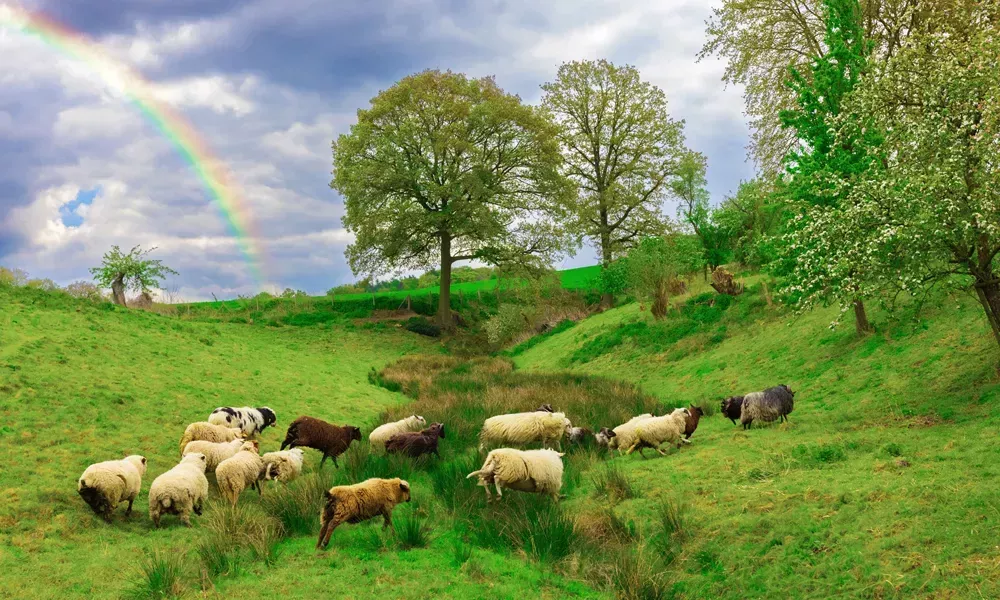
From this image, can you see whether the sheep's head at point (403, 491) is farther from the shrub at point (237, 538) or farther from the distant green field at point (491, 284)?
the distant green field at point (491, 284)

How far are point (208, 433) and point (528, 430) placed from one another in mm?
7054

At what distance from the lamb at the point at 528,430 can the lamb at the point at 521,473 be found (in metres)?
2.81

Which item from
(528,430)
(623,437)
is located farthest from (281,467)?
(623,437)

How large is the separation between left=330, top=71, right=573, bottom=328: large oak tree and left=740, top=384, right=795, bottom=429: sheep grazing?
27.7 metres

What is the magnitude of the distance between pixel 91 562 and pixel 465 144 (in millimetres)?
35600

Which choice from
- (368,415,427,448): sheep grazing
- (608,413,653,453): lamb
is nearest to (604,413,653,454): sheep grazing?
(608,413,653,453): lamb

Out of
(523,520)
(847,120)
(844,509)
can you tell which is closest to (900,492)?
(844,509)

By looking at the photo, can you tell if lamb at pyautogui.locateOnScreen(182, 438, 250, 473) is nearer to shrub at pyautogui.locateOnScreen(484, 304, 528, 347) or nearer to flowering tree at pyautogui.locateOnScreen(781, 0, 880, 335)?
flowering tree at pyautogui.locateOnScreen(781, 0, 880, 335)

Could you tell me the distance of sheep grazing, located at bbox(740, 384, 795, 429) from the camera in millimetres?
12477

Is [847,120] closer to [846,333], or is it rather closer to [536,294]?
[846,333]

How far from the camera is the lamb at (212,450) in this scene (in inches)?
422

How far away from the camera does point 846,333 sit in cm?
1750

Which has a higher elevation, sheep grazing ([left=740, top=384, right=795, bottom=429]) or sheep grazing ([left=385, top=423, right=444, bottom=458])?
sheep grazing ([left=740, top=384, right=795, bottom=429])

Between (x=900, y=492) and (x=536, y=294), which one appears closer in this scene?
(x=900, y=492)
